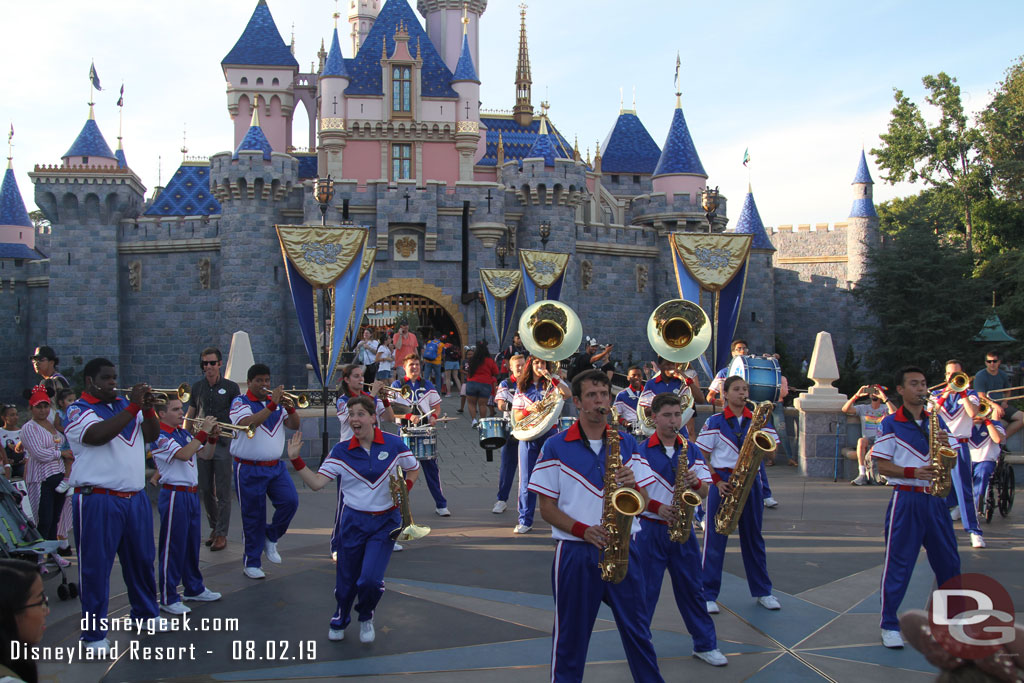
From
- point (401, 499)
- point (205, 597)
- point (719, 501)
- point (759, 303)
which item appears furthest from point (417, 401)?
point (759, 303)

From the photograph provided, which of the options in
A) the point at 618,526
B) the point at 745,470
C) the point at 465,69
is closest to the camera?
the point at 618,526

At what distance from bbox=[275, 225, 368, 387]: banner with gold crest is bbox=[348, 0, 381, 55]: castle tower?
3474cm

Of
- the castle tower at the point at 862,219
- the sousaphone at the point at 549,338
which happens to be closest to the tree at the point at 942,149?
the castle tower at the point at 862,219

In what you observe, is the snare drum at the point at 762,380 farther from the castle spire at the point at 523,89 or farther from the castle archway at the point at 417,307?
the castle spire at the point at 523,89

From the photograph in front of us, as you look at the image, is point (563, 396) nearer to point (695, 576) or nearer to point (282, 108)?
point (695, 576)

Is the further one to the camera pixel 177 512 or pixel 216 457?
pixel 216 457

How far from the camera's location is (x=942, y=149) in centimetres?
3409

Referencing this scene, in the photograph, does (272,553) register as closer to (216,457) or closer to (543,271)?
(216,457)

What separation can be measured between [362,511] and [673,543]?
191 centimetres

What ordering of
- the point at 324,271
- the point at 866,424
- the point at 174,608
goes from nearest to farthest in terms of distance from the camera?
the point at 174,608
the point at 866,424
the point at 324,271

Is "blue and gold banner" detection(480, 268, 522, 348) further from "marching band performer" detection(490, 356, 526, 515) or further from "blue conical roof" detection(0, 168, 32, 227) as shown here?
"blue conical roof" detection(0, 168, 32, 227)

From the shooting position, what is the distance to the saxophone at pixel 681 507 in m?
4.85

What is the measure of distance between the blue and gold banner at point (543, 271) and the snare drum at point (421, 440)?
11.3 meters

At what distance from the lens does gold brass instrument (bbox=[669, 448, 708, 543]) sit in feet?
15.9
